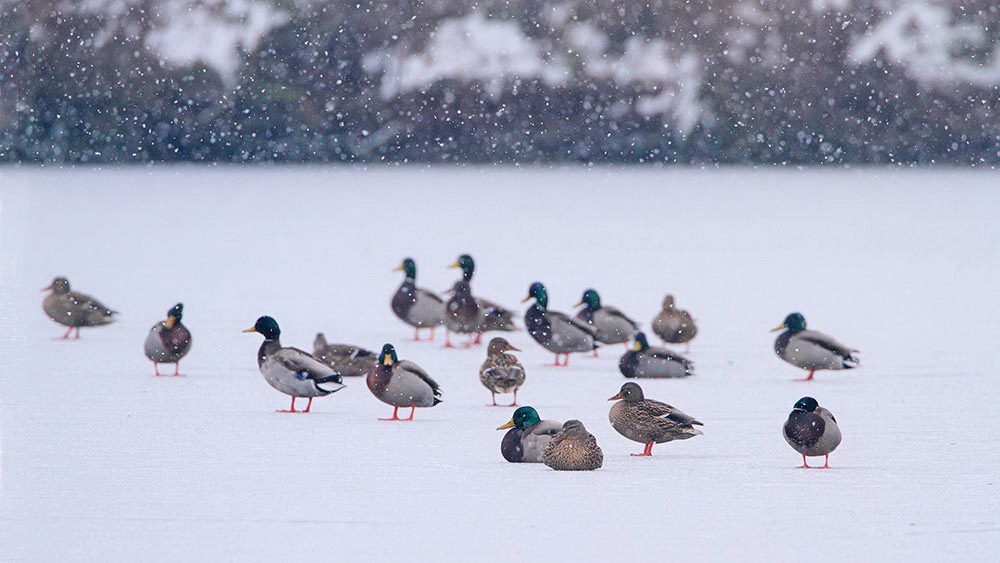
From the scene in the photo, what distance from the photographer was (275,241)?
16891mm

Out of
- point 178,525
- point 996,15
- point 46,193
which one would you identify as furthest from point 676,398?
point 996,15

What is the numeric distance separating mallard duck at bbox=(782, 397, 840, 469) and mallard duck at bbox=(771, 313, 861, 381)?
7.37 feet

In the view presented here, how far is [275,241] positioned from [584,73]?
34.1 m

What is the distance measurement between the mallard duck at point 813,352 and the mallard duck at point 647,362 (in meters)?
0.54

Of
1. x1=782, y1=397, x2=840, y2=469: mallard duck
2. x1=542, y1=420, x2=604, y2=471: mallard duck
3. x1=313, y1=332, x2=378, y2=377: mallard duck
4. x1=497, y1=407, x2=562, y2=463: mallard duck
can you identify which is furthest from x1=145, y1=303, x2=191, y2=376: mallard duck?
x1=782, y1=397, x2=840, y2=469: mallard duck

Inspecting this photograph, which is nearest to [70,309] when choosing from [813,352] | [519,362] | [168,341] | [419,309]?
[168,341]

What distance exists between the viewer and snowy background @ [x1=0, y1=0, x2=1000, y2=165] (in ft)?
148

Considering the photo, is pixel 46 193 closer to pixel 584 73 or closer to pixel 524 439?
pixel 524 439

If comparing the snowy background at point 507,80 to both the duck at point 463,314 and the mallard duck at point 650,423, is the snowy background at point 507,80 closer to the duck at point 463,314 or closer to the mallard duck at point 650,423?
the duck at point 463,314

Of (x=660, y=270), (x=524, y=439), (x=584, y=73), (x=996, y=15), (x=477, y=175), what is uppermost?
(x=996, y=15)

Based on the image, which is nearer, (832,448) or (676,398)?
(832,448)

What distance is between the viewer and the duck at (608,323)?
28.2 ft

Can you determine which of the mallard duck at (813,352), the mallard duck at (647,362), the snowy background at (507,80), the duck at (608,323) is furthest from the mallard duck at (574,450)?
the snowy background at (507,80)

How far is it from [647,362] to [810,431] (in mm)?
2197
